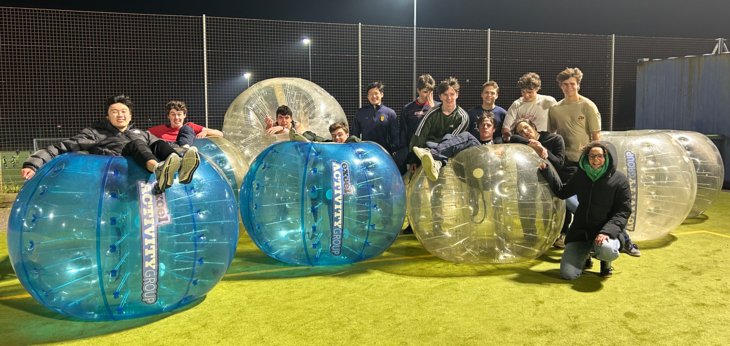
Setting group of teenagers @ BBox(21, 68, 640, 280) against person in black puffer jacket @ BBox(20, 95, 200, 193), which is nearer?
person in black puffer jacket @ BBox(20, 95, 200, 193)

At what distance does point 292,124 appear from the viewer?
21.0 feet

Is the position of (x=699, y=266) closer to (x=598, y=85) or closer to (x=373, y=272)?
(x=373, y=272)

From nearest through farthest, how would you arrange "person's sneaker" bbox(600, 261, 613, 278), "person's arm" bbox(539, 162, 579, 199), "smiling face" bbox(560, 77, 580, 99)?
"person's sneaker" bbox(600, 261, 613, 278) < "person's arm" bbox(539, 162, 579, 199) < "smiling face" bbox(560, 77, 580, 99)

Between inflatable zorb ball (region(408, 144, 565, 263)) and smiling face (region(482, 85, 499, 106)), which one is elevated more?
smiling face (region(482, 85, 499, 106))

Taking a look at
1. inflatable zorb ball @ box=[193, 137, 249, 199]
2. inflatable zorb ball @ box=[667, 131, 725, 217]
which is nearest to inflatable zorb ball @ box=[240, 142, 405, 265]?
inflatable zorb ball @ box=[193, 137, 249, 199]

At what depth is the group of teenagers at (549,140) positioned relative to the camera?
4125 millimetres

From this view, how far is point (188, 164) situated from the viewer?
3.08 meters

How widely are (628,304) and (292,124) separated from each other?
4113 mm

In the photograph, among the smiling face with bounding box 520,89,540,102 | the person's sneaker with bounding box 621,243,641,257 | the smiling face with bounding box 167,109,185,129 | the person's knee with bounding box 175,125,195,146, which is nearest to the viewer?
the person's sneaker with bounding box 621,243,641,257

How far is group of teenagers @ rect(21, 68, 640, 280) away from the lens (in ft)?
12.4

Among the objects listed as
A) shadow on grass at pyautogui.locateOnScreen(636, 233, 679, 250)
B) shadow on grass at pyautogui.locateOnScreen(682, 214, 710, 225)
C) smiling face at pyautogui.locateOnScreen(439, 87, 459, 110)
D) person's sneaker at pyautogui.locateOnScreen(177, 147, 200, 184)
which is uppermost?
smiling face at pyautogui.locateOnScreen(439, 87, 459, 110)

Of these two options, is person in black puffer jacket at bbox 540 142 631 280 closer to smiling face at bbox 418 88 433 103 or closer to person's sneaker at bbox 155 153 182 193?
smiling face at bbox 418 88 433 103

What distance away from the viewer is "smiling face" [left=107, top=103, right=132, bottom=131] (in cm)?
383

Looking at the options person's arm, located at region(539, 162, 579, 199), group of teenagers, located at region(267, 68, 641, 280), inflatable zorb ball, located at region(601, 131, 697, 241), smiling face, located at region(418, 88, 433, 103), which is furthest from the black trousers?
inflatable zorb ball, located at region(601, 131, 697, 241)
